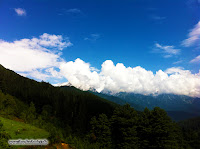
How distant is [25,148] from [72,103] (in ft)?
436

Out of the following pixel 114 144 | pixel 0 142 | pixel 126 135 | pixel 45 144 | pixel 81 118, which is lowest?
pixel 81 118

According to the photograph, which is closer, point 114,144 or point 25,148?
point 25,148

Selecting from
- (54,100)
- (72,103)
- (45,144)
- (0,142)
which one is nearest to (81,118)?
(72,103)

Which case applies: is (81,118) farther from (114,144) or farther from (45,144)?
(45,144)

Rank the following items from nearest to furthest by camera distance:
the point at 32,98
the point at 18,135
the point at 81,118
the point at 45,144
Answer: the point at 45,144
the point at 18,135
the point at 81,118
the point at 32,98

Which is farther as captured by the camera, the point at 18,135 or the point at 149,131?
the point at 149,131

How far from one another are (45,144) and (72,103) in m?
135

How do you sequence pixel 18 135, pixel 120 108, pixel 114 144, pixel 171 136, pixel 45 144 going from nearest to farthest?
pixel 45 144, pixel 18 135, pixel 171 136, pixel 114 144, pixel 120 108

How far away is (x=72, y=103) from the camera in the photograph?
15112 centimetres

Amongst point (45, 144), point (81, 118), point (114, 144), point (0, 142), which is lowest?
point (81, 118)

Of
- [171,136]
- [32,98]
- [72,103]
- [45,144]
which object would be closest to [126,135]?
[171,136]

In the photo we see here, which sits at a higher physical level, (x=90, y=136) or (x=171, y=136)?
(x=171, y=136)

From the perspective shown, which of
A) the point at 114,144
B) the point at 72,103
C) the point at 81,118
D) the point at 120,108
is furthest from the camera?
the point at 72,103

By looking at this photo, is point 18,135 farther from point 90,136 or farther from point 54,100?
point 54,100
